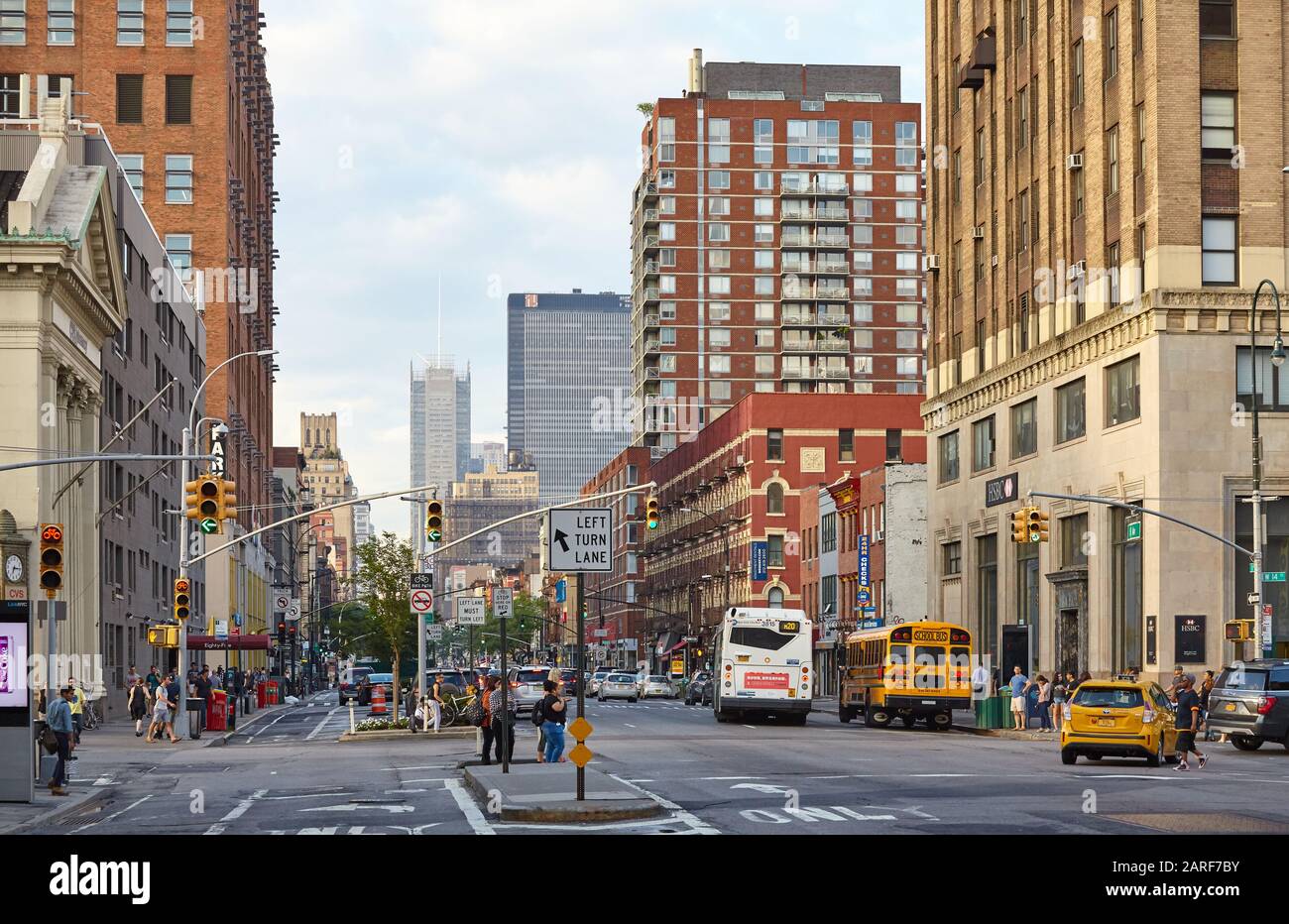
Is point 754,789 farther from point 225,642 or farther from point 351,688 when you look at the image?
point 351,688

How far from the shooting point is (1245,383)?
56469mm

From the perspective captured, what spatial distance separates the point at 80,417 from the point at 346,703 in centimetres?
2983

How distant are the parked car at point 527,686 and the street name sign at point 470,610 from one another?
19.3 metres

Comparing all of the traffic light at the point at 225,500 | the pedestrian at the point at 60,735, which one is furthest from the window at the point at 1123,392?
the pedestrian at the point at 60,735

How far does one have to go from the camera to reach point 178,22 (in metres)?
94.1

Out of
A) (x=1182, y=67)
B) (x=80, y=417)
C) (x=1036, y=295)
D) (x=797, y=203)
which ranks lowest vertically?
(x=80, y=417)

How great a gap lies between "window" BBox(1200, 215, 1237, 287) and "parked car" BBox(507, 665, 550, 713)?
2601 cm

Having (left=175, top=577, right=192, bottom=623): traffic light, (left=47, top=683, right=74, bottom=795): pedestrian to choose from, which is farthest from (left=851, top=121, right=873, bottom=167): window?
(left=47, top=683, right=74, bottom=795): pedestrian

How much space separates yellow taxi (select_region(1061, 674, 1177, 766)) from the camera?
110ft

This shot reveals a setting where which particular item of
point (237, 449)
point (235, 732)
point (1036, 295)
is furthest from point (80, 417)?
point (237, 449)

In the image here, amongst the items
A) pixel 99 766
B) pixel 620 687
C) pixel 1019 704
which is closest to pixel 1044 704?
pixel 1019 704

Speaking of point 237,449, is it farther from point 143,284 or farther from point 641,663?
point 641,663

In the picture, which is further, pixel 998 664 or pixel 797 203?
pixel 797 203
